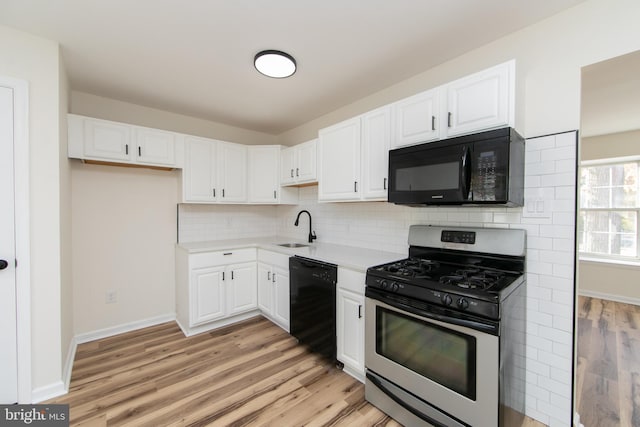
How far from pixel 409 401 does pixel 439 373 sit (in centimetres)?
30

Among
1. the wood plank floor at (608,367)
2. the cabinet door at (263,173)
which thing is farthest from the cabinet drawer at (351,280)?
the cabinet door at (263,173)

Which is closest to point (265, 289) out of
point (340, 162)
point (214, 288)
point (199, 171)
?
point (214, 288)

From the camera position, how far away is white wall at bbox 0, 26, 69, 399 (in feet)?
6.15

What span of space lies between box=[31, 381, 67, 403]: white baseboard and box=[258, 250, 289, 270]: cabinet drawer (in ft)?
6.06

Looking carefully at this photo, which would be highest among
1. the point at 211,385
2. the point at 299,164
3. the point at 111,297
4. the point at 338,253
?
the point at 299,164

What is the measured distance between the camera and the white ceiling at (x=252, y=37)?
1.63 m

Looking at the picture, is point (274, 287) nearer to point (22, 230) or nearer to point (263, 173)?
point (263, 173)

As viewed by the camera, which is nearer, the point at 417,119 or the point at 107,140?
the point at 417,119

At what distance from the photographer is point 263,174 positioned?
3607 mm

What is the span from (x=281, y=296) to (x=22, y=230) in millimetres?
2060

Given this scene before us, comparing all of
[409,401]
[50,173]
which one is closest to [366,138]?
[409,401]

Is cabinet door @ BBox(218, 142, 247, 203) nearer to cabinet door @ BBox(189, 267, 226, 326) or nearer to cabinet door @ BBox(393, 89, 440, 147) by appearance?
cabinet door @ BBox(189, 267, 226, 326)

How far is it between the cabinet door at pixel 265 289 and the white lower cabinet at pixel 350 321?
3.59 ft

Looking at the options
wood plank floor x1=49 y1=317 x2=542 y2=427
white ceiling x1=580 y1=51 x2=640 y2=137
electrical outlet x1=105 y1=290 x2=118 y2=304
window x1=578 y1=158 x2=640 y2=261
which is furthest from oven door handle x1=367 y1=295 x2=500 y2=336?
window x1=578 y1=158 x2=640 y2=261
